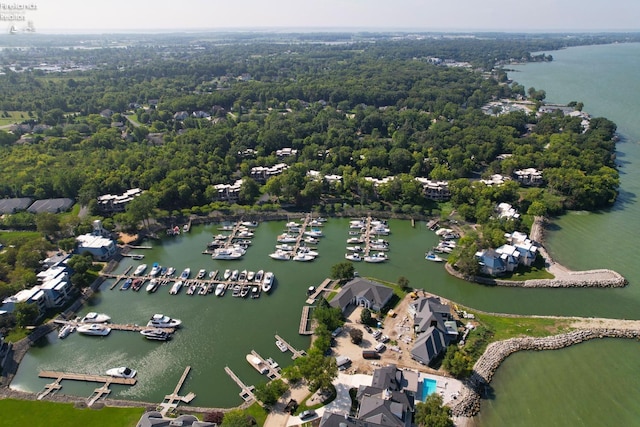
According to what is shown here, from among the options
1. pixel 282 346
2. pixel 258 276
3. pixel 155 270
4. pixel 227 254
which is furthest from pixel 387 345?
pixel 155 270

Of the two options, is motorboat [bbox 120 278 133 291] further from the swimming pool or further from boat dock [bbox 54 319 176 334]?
the swimming pool

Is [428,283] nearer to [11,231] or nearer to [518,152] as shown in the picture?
[518,152]

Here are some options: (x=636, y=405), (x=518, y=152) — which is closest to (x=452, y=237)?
(x=636, y=405)

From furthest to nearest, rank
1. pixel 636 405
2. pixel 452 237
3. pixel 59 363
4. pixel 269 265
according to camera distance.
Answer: pixel 452 237 < pixel 269 265 < pixel 59 363 < pixel 636 405

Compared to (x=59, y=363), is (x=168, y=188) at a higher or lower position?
higher

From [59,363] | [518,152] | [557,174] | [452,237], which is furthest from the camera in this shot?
[518,152]

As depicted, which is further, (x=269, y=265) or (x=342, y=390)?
(x=269, y=265)

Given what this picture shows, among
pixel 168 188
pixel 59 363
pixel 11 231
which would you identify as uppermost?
pixel 168 188

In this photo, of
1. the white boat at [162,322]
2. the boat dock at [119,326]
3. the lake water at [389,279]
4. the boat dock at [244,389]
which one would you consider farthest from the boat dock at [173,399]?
the boat dock at [119,326]

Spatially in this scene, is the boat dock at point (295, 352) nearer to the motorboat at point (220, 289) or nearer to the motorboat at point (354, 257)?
the motorboat at point (220, 289)
